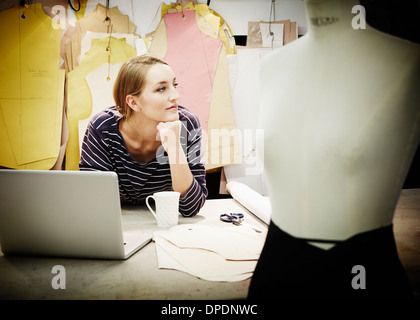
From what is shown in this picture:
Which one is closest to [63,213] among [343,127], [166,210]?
[166,210]

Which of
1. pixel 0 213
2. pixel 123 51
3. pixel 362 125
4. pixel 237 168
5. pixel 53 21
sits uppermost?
pixel 53 21

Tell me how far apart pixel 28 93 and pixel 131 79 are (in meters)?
1.31

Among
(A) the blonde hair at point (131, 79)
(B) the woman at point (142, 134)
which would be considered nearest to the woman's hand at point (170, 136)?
(B) the woman at point (142, 134)

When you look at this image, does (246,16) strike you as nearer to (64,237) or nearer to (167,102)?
(167,102)

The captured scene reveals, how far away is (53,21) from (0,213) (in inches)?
83.0

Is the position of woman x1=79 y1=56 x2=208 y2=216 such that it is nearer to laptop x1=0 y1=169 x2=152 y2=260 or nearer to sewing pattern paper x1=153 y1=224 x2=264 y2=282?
sewing pattern paper x1=153 y1=224 x2=264 y2=282

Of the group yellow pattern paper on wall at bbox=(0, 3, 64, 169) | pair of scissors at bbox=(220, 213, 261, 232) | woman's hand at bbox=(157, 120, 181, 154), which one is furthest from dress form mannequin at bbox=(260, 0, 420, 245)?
yellow pattern paper on wall at bbox=(0, 3, 64, 169)

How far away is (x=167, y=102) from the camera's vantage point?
61.7 inches

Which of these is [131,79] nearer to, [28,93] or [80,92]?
[80,92]

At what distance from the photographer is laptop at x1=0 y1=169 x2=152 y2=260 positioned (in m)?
0.84

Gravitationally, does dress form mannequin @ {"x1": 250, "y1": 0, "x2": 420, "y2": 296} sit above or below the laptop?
above

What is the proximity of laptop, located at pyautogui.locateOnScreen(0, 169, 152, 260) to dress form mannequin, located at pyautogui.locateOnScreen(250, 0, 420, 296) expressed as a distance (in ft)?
1.58

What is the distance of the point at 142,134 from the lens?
1.71 m

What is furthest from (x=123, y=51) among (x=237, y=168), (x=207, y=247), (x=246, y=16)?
(x=207, y=247)
